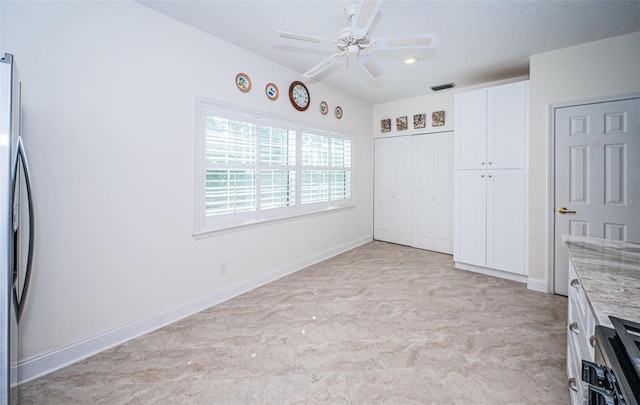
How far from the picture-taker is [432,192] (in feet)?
15.6

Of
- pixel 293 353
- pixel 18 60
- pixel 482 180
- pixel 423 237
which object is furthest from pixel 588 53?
pixel 18 60

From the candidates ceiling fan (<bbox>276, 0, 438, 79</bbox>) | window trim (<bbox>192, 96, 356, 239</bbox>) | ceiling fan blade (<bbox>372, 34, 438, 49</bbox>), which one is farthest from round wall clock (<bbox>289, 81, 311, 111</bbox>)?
ceiling fan blade (<bbox>372, 34, 438, 49</bbox>)

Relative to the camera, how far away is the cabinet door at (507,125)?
330 cm

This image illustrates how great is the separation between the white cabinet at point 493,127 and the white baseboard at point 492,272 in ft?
4.26

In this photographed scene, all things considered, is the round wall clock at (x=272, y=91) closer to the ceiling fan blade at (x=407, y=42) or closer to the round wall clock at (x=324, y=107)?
the round wall clock at (x=324, y=107)

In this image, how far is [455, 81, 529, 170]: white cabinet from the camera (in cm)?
333

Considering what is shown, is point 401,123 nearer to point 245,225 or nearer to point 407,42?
point 407,42

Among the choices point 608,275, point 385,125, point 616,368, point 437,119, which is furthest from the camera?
point 385,125

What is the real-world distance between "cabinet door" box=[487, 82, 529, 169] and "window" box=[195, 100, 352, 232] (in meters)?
2.11

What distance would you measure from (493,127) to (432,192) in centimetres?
149

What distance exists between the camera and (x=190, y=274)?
104 inches

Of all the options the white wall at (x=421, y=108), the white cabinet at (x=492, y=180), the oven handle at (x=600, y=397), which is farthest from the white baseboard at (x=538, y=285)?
the oven handle at (x=600, y=397)

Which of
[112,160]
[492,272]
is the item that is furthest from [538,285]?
[112,160]

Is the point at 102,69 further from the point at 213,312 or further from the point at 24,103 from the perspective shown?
the point at 213,312
